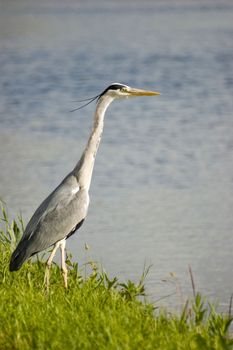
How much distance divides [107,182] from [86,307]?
5405 mm

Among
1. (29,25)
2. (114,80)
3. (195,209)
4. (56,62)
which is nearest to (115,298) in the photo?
(195,209)

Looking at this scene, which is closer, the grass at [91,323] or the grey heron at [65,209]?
the grass at [91,323]

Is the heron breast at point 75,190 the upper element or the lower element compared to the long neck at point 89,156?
lower

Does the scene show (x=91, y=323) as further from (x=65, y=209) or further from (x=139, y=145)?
(x=139, y=145)

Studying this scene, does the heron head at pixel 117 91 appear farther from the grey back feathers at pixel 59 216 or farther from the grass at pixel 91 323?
the grass at pixel 91 323

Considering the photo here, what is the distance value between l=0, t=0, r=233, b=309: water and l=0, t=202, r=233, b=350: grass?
4.35 ft

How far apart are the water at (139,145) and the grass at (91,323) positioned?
133 cm

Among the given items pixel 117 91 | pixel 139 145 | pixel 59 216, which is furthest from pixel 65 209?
pixel 139 145

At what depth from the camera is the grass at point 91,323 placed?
4820 mm

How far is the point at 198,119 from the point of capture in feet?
50.0

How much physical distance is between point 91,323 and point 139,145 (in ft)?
26.2

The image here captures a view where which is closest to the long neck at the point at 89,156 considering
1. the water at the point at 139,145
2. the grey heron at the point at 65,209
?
the grey heron at the point at 65,209

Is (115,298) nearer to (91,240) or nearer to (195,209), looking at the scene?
(91,240)

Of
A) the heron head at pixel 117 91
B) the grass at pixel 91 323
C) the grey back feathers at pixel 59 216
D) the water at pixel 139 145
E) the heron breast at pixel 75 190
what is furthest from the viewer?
the water at pixel 139 145
